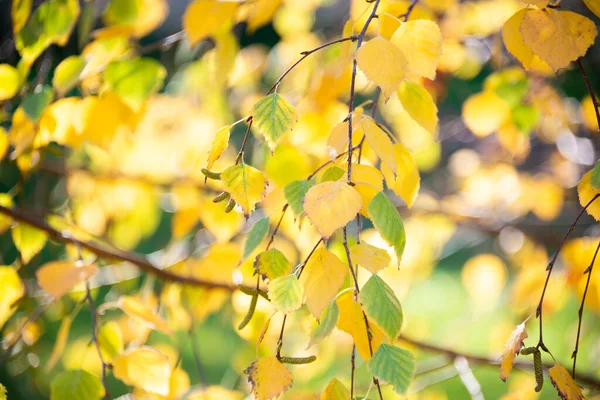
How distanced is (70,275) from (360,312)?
40 cm

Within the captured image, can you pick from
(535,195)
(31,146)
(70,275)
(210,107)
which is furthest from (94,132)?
(535,195)

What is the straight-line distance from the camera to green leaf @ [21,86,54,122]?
70 cm

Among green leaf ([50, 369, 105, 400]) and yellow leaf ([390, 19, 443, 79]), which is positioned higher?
yellow leaf ([390, 19, 443, 79])

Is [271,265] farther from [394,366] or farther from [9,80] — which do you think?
[9,80]

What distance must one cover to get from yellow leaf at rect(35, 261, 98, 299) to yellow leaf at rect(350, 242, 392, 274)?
39 cm

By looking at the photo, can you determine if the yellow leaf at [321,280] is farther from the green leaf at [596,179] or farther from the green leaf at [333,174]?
the green leaf at [596,179]

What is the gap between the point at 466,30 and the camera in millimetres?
1267

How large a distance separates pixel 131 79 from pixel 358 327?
528 mm

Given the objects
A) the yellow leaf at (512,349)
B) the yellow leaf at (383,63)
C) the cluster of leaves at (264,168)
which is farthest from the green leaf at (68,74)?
the yellow leaf at (512,349)

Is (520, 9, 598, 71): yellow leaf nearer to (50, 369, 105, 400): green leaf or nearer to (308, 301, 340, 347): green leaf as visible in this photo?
(308, 301, 340, 347): green leaf

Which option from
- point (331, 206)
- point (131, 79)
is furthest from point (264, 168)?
point (331, 206)

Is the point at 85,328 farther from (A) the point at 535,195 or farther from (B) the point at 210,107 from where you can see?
(A) the point at 535,195

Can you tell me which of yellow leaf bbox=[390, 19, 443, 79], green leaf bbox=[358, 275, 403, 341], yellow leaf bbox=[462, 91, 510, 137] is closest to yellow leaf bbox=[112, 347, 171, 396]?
green leaf bbox=[358, 275, 403, 341]

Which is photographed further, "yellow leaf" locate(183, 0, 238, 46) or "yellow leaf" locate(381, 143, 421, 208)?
"yellow leaf" locate(183, 0, 238, 46)
